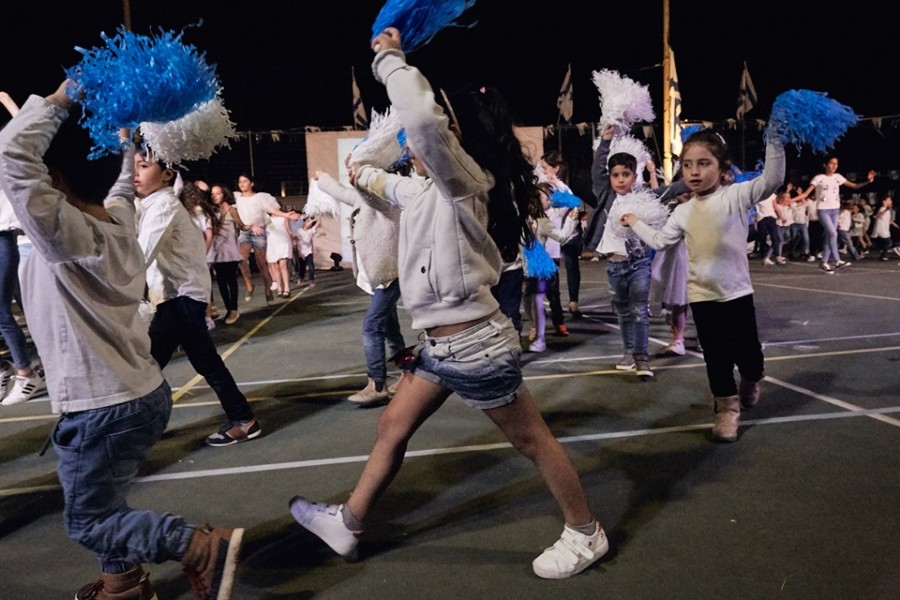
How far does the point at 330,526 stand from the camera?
9.15 ft

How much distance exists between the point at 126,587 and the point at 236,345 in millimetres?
5760

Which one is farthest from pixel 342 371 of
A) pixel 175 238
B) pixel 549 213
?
pixel 549 213

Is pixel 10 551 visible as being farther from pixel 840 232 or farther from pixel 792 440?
pixel 840 232

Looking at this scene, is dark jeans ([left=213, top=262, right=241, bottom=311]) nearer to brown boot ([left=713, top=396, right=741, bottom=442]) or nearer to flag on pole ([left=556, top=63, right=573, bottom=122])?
brown boot ([left=713, top=396, right=741, bottom=442])

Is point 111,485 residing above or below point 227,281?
above

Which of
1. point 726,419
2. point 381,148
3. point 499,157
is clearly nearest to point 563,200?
point 726,419

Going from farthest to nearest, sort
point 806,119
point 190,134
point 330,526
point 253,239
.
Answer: point 253,239 → point 806,119 → point 190,134 → point 330,526

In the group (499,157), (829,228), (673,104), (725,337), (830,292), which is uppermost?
(673,104)

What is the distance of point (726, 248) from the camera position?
411 cm

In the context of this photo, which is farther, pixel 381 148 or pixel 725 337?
A: pixel 725 337

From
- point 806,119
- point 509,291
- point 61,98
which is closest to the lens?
point 61,98

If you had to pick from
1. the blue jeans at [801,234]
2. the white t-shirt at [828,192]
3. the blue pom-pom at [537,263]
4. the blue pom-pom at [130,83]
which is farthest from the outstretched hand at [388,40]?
the blue jeans at [801,234]

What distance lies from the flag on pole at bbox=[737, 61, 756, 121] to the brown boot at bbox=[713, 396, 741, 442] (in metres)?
19.2

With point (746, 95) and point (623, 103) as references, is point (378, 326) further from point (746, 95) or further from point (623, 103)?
point (746, 95)
